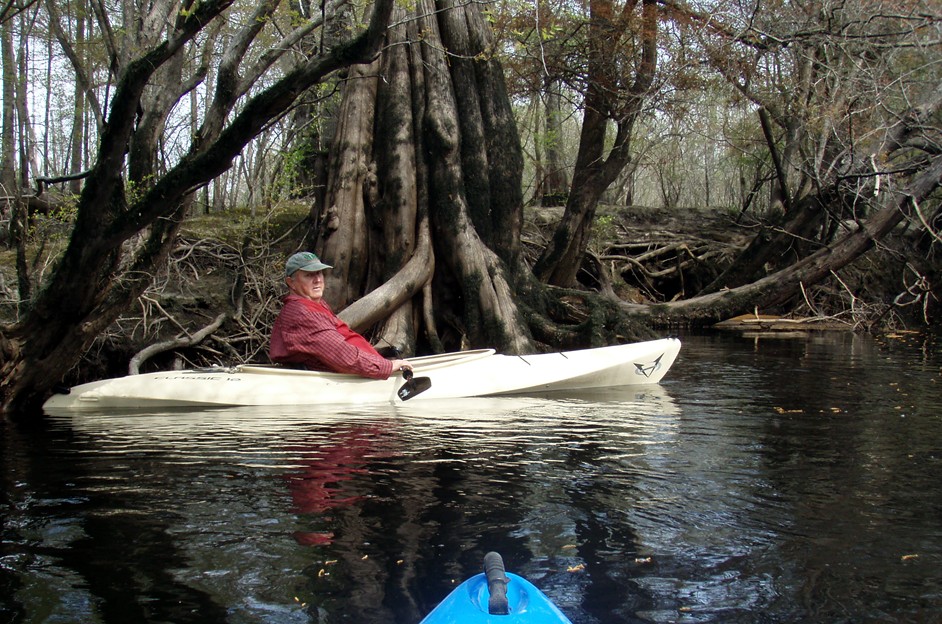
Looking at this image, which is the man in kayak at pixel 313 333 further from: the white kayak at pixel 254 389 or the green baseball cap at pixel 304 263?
the white kayak at pixel 254 389

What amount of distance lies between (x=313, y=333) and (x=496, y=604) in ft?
16.2

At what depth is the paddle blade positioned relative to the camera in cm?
703

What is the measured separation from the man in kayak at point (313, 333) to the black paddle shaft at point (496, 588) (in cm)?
476

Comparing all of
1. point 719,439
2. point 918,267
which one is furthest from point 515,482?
point 918,267

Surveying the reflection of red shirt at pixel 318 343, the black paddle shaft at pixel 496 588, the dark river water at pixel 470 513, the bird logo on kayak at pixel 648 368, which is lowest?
the dark river water at pixel 470 513

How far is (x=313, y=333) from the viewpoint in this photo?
6.79 m

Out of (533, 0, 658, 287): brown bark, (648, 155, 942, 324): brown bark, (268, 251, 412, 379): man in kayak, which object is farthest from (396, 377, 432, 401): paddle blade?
(648, 155, 942, 324): brown bark

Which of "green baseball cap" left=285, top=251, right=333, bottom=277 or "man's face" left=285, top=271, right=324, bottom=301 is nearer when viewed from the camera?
"green baseball cap" left=285, top=251, right=333, bottom=277

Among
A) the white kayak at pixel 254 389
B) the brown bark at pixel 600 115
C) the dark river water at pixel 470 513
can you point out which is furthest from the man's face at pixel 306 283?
the brown bark at pixel 600 115

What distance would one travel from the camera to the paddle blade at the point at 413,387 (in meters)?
7.03

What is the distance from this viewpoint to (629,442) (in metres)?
5.50

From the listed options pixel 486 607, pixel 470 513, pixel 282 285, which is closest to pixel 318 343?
pixel 470 513

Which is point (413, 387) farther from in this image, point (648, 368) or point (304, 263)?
point (648, 368)

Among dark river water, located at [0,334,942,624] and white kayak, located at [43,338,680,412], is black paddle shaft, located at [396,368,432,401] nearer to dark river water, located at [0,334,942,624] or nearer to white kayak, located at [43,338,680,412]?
white kayak, located at [43,338,680,412]
